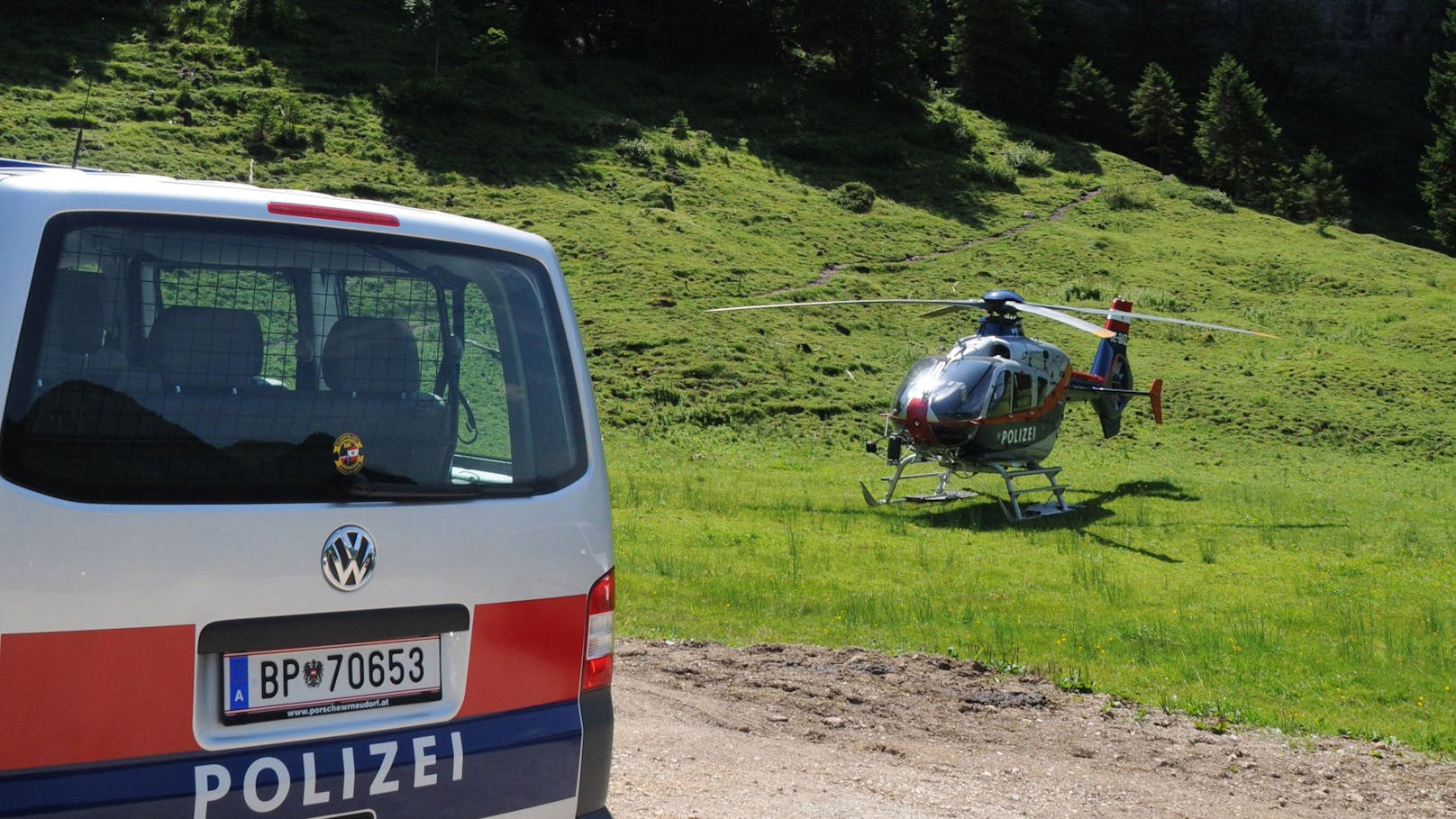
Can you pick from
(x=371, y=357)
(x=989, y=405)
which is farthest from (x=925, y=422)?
(x=371, y=357)

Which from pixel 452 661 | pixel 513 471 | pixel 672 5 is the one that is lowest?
pixel 452 661

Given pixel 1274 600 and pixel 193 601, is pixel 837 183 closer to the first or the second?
pixel 1274 600

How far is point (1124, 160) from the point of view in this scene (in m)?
69.5

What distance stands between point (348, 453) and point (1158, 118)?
266ft

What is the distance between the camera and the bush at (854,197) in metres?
53.9

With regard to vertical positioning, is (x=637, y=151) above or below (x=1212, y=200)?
below

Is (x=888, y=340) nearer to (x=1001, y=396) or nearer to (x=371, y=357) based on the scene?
(x=1001, y=396)

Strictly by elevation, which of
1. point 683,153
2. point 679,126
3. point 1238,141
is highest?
point 1238,141

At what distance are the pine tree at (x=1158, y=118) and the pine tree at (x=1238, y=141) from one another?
3.06 metres

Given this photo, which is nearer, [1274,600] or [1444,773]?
[1444,773]

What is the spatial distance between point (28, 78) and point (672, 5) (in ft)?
114

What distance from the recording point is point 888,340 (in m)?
38.8

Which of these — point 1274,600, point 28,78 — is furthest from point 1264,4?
point 1274,600

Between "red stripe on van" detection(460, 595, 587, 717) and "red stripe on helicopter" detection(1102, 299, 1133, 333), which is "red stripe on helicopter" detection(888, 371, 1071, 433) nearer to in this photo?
"red stripe on helicopter" detection(1102, 299, 1133, 333)
